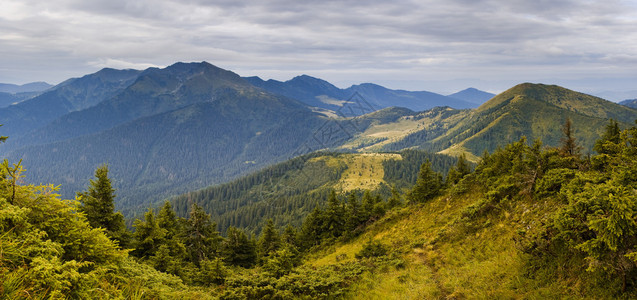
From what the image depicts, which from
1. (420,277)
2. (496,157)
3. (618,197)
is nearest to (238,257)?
(420,277)

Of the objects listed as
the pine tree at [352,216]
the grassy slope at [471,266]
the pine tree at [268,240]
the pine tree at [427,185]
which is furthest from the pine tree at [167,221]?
the pine tree at [427,185]

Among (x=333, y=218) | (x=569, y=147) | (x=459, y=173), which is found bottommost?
(x=333, y=218)

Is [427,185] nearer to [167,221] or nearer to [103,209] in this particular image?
[167,221]

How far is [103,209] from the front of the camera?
1241 inches

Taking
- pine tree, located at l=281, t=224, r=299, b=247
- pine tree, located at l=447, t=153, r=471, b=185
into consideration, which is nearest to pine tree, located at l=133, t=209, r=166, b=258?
pine tree, located at l=281, t=224, r=299, b=247

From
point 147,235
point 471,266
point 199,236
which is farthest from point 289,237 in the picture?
point 471,266

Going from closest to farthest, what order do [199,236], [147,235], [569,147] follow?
[569,147], [147,235], [199,236]

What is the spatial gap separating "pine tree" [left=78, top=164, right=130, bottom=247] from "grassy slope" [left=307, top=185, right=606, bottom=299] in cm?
2606

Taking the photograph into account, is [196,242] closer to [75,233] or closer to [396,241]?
[396,241]

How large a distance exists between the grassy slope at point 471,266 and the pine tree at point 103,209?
26.1 m

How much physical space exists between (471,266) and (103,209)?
35765 mm

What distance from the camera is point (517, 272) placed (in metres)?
17.5

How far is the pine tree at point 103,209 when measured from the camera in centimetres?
3050

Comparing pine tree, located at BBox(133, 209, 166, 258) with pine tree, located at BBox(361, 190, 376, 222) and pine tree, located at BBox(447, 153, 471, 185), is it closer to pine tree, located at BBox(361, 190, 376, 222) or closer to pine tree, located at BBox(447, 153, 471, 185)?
pine tree, located at BBox(361, 190, 376, 222)
